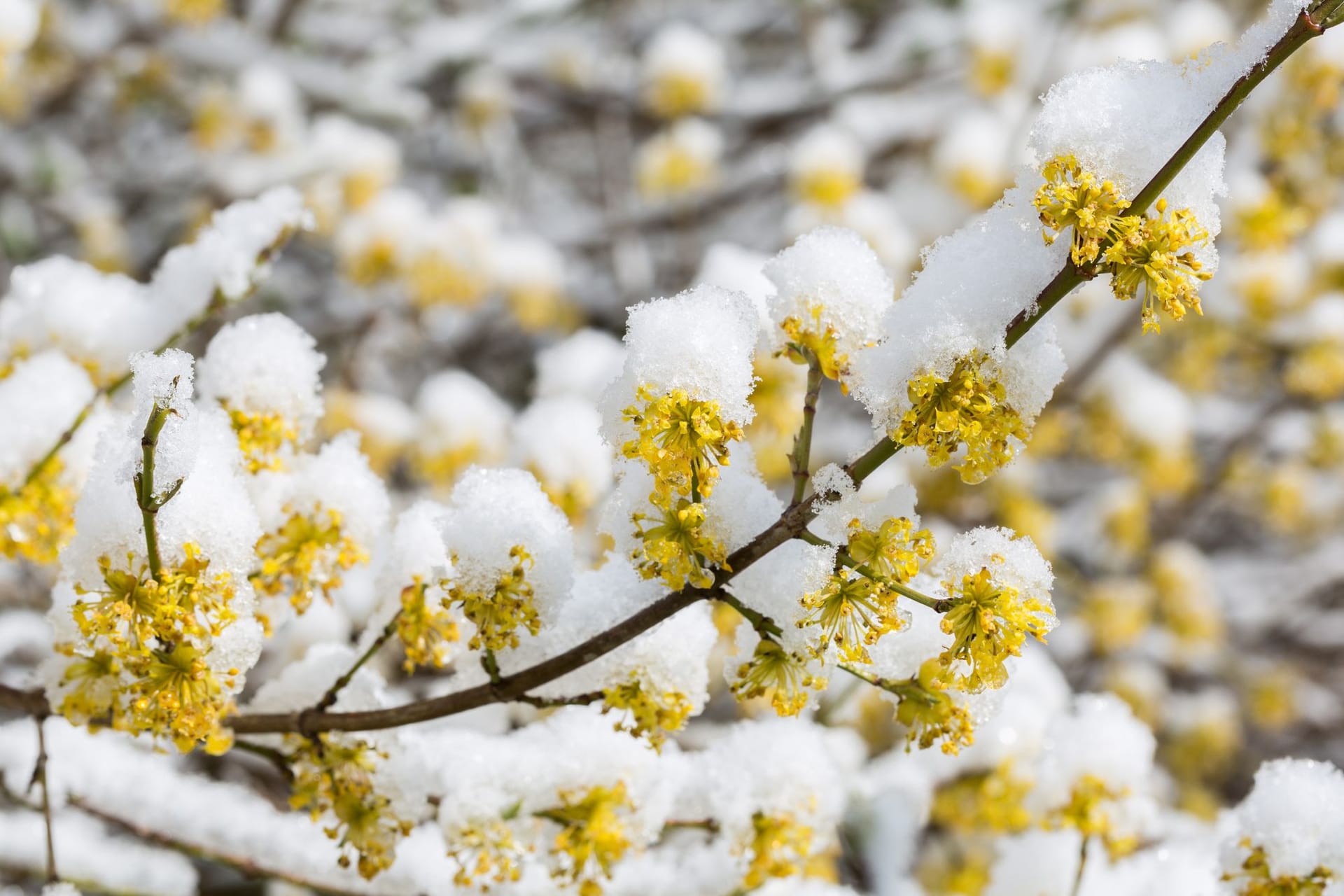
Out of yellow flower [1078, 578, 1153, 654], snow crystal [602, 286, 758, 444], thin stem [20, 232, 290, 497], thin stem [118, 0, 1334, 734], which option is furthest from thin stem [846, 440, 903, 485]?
yellow flower [1078, 578, 1153, 654]

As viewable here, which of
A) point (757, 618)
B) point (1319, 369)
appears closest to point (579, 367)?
point (757, 618)

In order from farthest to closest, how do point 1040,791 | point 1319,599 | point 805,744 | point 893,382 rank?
1. point 1319,599
2. point 1040,791
3. point 805,744
4. point 893,382

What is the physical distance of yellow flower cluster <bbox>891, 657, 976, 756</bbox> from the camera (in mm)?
1073

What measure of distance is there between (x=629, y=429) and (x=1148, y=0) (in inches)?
192

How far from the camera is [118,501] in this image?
109 cm

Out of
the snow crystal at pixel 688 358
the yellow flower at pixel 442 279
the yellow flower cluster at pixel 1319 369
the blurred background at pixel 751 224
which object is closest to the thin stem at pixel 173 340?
the snow crystal at pixel 688 358

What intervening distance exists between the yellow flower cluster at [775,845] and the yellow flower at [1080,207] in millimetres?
824

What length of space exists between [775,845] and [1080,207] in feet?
2.88

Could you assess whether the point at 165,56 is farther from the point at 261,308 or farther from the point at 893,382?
the point at 893,382

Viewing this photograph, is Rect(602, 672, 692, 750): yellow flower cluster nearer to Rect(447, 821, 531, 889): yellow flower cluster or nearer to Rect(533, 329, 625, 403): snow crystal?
Rect(447, 821, 531, 889): yellow flower cluster

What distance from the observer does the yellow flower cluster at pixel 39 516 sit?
137 cm

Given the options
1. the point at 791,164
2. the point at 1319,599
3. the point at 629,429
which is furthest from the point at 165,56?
the point at 1319,599

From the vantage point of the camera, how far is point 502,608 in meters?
1.06

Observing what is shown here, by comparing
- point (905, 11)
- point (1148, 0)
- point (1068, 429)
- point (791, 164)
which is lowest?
point (1068, 429)
